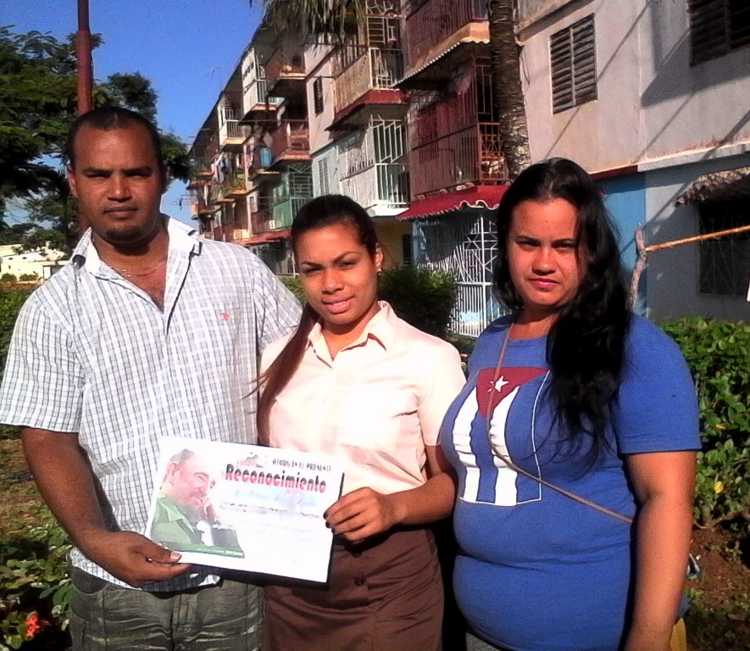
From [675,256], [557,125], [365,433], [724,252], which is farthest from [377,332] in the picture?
[557,125]

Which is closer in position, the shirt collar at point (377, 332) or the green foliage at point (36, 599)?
the shirt collar at point (377, 332)

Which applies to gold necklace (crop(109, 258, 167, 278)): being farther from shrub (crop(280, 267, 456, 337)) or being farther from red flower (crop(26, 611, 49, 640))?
shrub (crop(280, 267, 456, 337))

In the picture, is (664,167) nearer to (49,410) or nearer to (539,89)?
(539,89)

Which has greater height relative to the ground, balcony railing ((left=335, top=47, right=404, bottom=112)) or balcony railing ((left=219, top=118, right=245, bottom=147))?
balcony railing ((left=219, top=118, right=245, bottom=147))

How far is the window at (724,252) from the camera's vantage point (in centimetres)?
917

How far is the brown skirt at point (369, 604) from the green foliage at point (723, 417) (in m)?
3.06

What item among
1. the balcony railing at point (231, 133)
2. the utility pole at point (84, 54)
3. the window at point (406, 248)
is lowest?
the window at point (406, 248)

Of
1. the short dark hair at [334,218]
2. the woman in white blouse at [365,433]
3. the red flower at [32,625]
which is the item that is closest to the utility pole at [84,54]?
the red flower at [32,625]

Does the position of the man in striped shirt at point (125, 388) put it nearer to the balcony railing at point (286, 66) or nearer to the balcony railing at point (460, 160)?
the balcony railing at point (460, 160)

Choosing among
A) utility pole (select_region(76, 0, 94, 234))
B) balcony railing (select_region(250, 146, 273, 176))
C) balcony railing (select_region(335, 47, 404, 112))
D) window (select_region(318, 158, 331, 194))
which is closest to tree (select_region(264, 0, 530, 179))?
utility pole (select_region(76, 0, 94, 234))

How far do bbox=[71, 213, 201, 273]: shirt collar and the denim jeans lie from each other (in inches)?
34.1

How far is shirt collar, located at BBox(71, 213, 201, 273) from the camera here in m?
2.10

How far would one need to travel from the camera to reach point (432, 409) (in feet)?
6.42

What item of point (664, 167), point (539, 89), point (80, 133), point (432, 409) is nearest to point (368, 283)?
point (432, 409)
